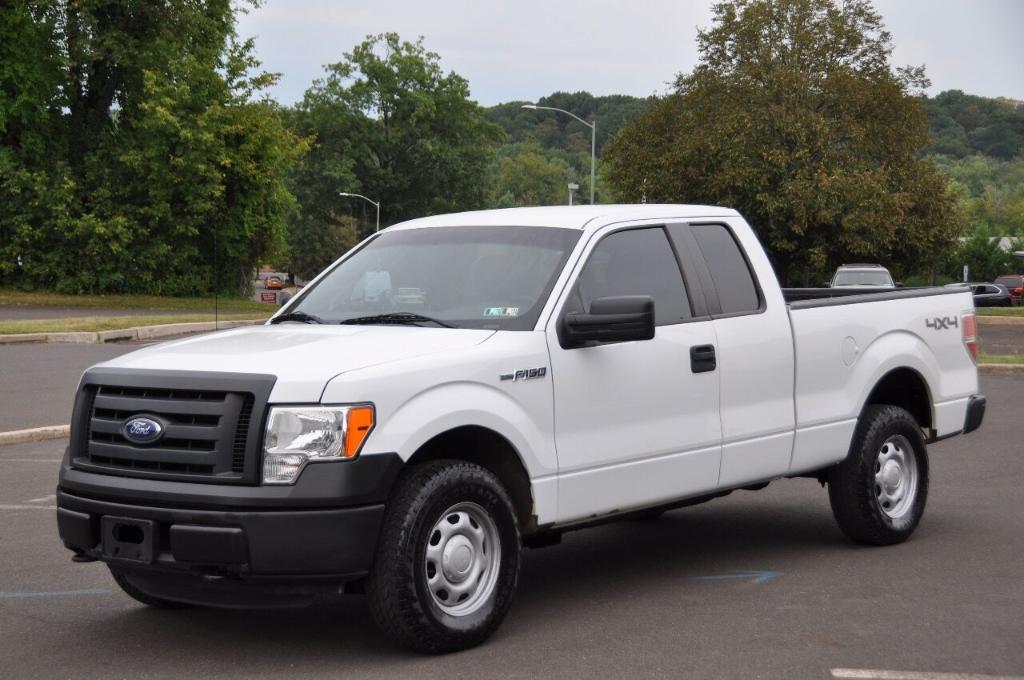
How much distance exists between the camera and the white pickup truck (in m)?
5.37

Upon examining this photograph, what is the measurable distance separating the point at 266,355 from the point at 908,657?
2.86m

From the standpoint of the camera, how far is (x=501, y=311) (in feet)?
20.8

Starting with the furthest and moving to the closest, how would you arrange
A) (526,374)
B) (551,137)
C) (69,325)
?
(551,137) < (69,325) < (526,374)

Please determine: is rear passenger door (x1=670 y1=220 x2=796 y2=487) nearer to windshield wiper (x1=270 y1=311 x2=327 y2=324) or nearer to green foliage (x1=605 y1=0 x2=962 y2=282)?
windshield wiper (x1=270 y1=311 x2=327 y2=324)

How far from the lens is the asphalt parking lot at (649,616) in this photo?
5.59m

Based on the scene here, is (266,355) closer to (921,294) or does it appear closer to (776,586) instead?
(776,586)

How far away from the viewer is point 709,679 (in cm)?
536

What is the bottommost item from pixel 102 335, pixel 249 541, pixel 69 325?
pixel 102 335

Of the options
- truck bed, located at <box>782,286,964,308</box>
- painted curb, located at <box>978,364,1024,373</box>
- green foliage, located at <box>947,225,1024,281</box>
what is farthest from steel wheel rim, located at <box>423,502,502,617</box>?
green foliage, located at <box>947,225,1024,281</box>

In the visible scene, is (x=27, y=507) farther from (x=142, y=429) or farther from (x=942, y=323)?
(x=942, y=323)

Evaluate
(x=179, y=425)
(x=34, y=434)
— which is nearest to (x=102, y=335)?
(x=34, y=434)

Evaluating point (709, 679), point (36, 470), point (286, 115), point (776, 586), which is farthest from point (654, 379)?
point (286, 115)

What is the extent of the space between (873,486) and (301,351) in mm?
3769

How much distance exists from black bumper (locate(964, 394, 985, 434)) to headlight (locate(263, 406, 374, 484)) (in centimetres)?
495
